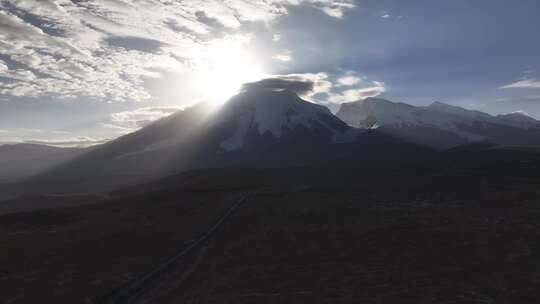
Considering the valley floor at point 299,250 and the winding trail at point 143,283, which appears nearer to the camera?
the valley floor at point 299,250

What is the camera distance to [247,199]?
9469 cm

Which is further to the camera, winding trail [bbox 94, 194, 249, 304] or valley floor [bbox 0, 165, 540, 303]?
winding trail [bbox 94, 194, 249, 304]

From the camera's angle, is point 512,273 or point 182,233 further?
point 182,233

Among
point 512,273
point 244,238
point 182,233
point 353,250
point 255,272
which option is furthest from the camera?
point 182,233

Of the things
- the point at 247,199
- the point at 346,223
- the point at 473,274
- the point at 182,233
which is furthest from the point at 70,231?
the point at 473,274

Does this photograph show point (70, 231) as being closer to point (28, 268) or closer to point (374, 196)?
point (28, 268)

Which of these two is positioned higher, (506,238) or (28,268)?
(506,238)

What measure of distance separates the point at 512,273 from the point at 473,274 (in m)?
3.14

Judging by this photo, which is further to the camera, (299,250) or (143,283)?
(299,250)

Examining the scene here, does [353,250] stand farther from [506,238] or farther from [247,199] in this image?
[247,199]

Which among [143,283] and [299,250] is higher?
[299,250]

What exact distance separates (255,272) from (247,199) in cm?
5736

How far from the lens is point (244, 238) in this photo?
174ft

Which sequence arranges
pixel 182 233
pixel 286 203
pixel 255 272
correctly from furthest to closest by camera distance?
pixel 286 203 < pixel 182 233 < pixel 255 272
